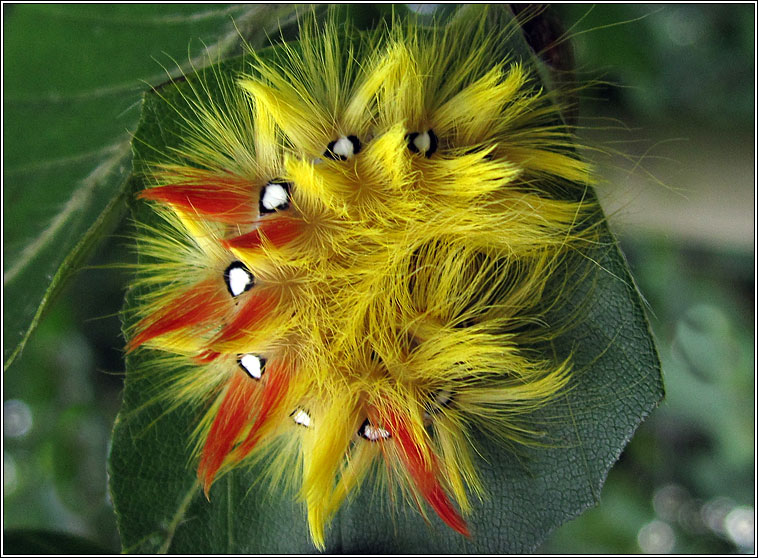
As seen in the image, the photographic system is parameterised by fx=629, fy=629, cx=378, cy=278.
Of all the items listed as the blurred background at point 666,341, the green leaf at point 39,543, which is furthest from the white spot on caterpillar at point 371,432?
the green leaf at point 39,543

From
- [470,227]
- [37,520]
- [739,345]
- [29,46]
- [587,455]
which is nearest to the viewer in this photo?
[470,227]

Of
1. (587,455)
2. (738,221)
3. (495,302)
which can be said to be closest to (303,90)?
(495,302)

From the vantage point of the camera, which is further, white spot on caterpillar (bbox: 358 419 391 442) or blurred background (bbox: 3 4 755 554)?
blurred background (bbox: 3 4 755 554)

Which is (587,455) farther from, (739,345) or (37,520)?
(37,520)

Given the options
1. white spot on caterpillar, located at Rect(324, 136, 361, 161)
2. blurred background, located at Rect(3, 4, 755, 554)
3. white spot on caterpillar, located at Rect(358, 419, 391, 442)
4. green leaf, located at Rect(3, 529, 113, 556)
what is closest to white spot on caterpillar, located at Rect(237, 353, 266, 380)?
white spot on caterpillar, located at Rect(358, 419, 391, 442)

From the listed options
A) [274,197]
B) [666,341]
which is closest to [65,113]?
[274,197]

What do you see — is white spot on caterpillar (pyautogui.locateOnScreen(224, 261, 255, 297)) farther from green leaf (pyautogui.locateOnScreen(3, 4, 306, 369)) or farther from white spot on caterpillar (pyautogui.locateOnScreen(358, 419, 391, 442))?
green leaf (pyautogui.locateOnScreen(3, 4, 306, 369))
